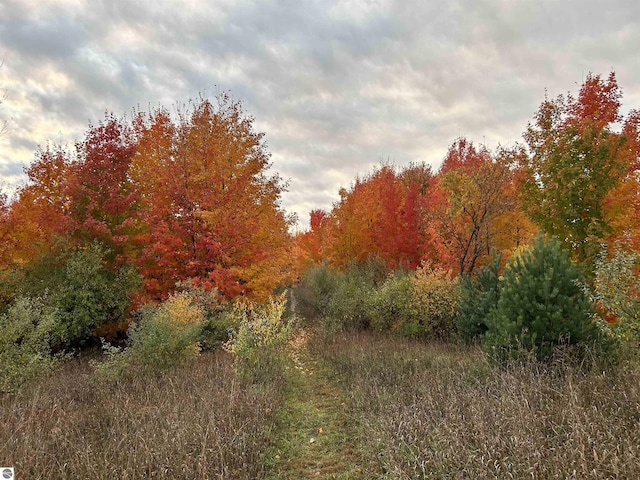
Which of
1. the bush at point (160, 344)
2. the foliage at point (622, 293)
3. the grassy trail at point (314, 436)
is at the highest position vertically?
the foliage at point (622, 293)

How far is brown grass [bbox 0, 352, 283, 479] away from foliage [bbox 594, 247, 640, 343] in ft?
20.9

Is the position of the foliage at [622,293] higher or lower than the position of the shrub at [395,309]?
higher

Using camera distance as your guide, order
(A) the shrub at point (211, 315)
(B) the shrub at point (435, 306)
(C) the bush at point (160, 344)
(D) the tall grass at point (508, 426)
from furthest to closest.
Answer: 1. (B) the shrub at point (435, 306)
2. (A) the shrub at point (211, 315)
3. (C) the bush at point (160, 344)
4. (D) the tall grass at point (508, 426)

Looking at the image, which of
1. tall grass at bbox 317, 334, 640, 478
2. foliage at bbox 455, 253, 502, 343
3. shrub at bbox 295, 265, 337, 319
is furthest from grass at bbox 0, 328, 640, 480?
shrub at bbox 295, 265, 337, 319

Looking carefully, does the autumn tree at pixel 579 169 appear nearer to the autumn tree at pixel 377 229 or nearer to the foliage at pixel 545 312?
the foliage at pixel 545 312

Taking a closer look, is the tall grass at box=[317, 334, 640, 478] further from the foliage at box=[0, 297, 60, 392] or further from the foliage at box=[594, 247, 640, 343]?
the foliage at box=[0, 297, 60, 392]

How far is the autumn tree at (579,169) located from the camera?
35.9ft

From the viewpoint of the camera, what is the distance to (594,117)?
39.9 feet

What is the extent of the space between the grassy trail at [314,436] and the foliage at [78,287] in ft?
30.2

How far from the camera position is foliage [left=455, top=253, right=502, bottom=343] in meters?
10.5

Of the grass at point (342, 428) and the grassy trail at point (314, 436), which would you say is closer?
the grass at point (342, 428)

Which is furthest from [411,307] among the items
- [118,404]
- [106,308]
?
[106,308]

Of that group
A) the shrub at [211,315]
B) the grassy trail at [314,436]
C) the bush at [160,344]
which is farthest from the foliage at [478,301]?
the bush at [160,344]

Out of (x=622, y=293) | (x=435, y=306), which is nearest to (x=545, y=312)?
(x=622, y=293)
